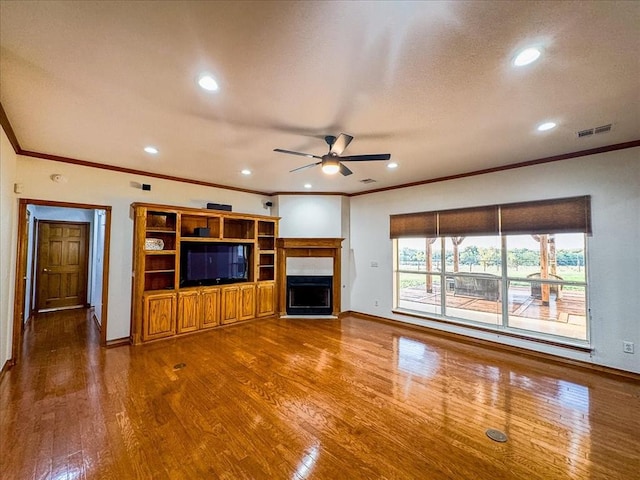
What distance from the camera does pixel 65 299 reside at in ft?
21.5

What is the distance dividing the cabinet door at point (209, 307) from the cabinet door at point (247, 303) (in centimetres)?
48

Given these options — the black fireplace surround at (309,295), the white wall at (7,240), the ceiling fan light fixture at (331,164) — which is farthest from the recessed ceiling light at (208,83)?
the black fireplace surround at (309,295)

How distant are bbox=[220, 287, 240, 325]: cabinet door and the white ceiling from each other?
2844 mm

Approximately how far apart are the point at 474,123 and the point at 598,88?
889 mm

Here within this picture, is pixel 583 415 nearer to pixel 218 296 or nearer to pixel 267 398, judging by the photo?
pixel 267 398

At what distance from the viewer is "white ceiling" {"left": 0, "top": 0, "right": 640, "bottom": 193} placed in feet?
4.96

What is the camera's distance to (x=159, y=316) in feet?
14.9

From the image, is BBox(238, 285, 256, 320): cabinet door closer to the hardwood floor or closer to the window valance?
the hardwood floor

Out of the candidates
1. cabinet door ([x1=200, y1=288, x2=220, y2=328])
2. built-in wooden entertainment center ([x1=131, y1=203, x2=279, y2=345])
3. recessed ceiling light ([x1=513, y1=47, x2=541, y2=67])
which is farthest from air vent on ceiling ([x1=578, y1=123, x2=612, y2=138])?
cabinet door ([x1=200, y1=288, x2=220, y2=328])

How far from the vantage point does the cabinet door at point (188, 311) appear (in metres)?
4.76

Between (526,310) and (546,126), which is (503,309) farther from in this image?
(546,126)

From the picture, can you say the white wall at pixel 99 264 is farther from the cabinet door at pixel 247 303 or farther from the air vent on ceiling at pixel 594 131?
the air vent on ceiling at pixel 594 131

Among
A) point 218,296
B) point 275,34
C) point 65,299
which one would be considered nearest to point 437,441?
point 275,34

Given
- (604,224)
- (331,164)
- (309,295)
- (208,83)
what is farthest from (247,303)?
(604,224)
